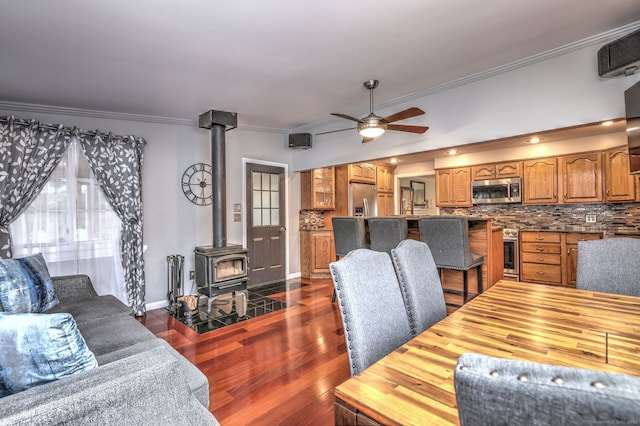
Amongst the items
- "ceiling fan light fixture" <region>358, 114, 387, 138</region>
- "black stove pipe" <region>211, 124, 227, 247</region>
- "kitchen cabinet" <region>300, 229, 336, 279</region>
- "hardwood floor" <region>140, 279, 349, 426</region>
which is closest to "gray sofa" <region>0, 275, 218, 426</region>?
"hardwood floor" <region>140, 279, 349, 426</region>

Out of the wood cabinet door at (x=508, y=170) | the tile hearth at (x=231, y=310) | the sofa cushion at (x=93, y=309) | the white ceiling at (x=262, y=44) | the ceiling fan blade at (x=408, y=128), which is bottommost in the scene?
the tile hearth at (x=231, y=310)

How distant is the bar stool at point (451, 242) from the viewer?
3031 mm

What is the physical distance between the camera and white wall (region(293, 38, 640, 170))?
268 centimetres

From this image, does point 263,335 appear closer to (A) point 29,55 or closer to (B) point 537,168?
(A) point 29,55

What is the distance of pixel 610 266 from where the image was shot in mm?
2023

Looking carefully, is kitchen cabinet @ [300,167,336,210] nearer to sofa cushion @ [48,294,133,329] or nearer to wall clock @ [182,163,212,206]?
wall clock @ [182,163,212,206]

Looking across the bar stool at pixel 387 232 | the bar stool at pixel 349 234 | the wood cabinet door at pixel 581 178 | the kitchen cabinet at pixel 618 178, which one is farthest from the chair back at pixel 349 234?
the kitchen cabinet at pixel 618 178

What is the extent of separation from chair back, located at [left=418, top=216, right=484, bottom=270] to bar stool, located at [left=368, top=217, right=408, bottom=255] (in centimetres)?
26

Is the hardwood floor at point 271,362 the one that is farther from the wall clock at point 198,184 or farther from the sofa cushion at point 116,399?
the wall clock at point 198,184

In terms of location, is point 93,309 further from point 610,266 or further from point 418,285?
point 610,266

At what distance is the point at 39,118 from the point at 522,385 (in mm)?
4934

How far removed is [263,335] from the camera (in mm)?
3191

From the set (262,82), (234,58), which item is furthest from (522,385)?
(262,82)

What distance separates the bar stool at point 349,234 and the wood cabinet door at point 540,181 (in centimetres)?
321
